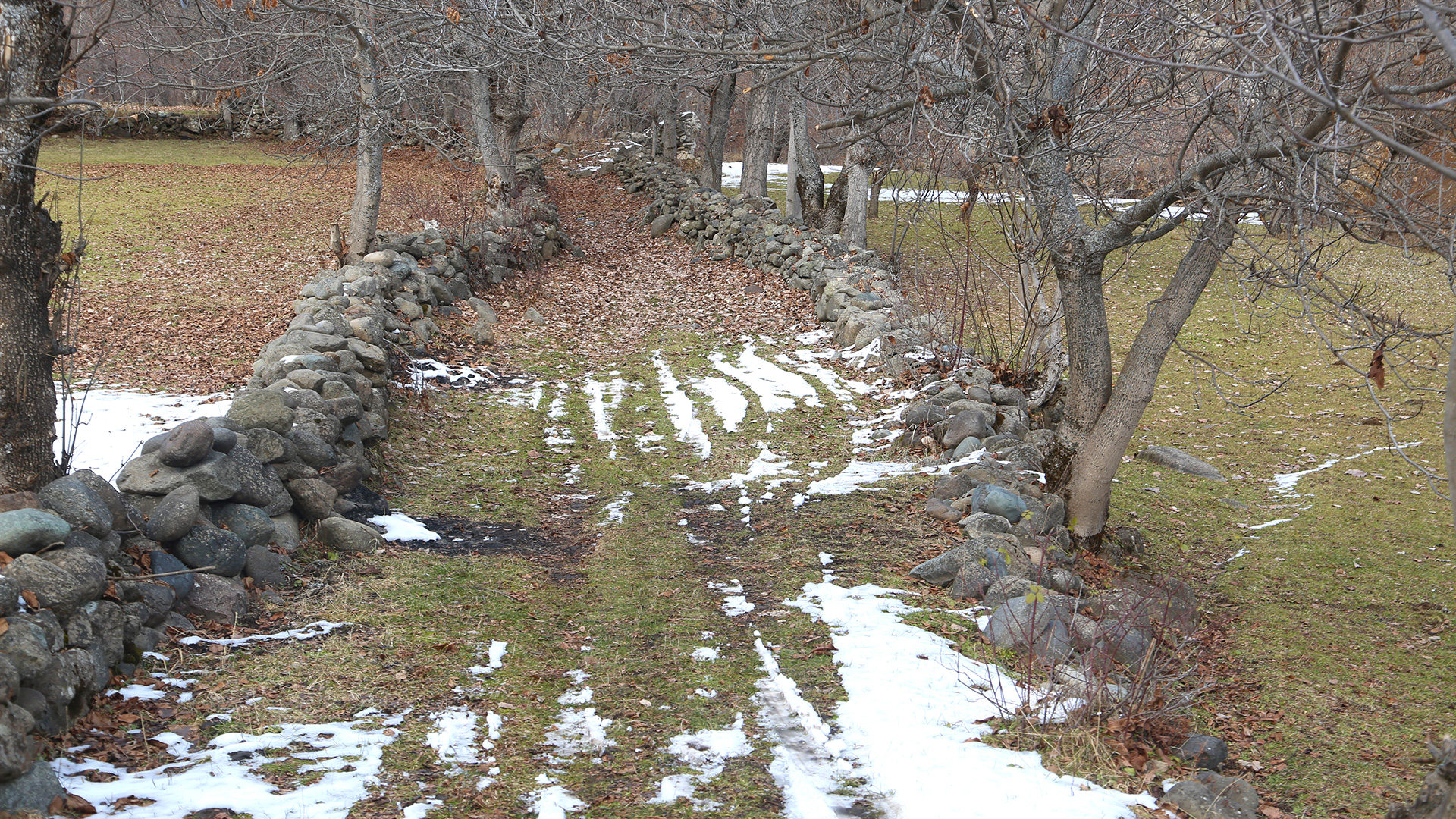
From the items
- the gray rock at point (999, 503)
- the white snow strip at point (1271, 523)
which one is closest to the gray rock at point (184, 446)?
the gray rock at point (999, 503)

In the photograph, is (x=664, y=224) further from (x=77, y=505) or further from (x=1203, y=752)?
(x=1203, y=752)

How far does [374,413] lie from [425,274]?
15.2 feet

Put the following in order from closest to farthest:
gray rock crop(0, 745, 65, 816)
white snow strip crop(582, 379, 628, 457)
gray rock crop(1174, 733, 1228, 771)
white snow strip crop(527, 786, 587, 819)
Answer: gray rock crop(0, 745, 65, 816), white snow strip crop(527, 786, 587, 819), gray rock crop(1174, 733, 1228, 771), white snow strip crop(582, 379, 628, 457)

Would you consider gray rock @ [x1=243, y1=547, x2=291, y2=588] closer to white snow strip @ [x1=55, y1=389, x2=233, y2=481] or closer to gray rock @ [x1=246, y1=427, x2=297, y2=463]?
gray rock @ [x1=246, y1=427, x2=297, y2=463]

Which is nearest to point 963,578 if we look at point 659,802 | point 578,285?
point 659,802

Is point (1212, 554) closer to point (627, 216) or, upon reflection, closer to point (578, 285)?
point (578, 285)

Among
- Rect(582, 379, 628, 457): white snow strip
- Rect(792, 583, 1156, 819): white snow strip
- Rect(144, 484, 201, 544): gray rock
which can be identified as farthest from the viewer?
Rect(582, 379, 628, 457): white snow strip

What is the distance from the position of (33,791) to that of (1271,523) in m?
8.91

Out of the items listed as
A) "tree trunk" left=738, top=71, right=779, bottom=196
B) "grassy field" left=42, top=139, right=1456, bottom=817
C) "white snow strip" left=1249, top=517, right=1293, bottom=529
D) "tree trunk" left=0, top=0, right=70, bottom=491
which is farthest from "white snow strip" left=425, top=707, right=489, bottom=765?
"tree trunk" left=738, top=71, right=779, bottom=196

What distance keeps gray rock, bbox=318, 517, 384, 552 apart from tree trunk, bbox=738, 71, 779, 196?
13.6 m

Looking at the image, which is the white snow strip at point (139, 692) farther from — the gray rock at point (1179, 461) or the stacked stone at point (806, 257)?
the gray rock at point (1179, 461)

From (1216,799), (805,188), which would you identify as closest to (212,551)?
(1216,799)

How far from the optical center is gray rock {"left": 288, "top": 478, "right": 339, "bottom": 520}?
6043 mm

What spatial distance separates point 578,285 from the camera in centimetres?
1548
